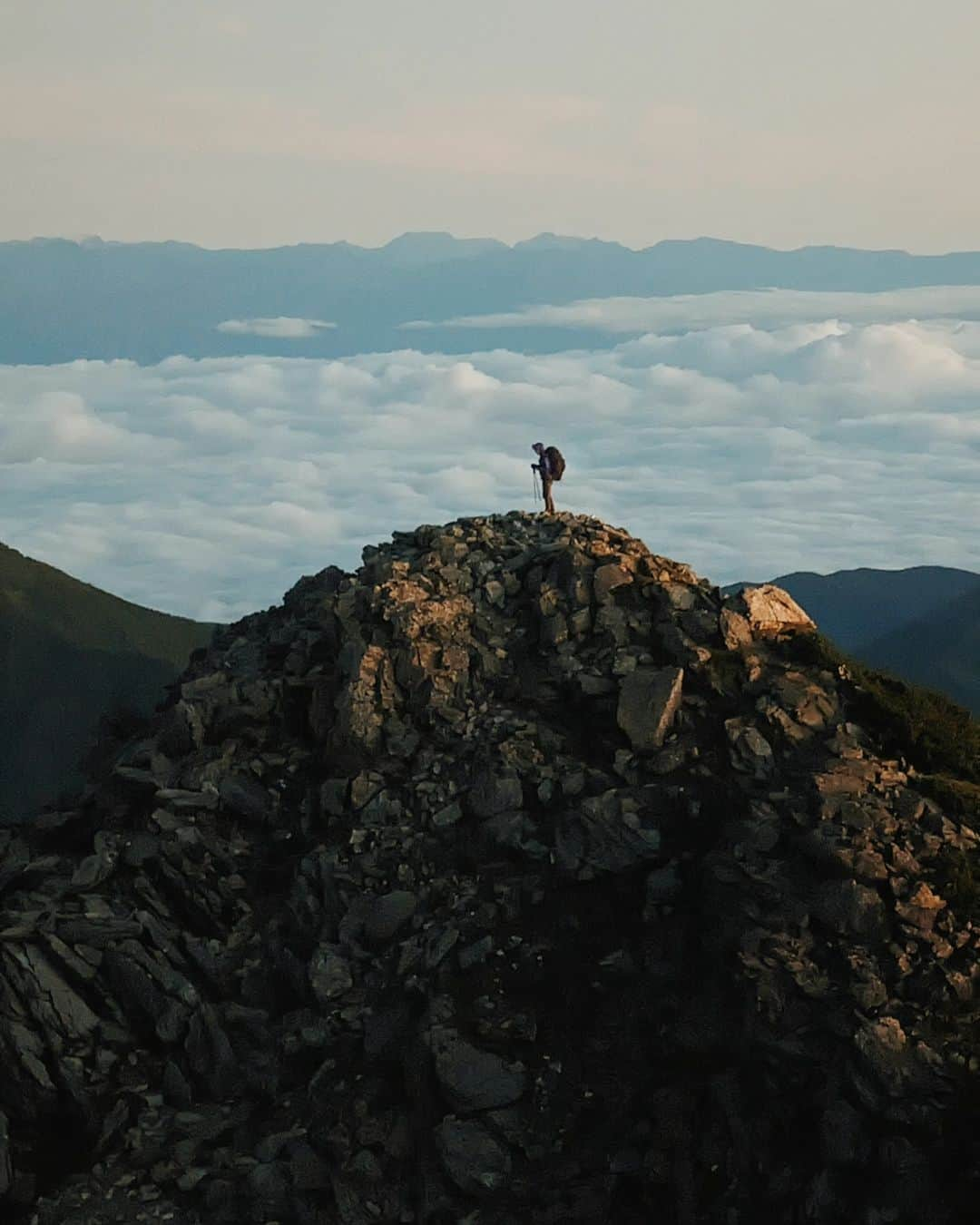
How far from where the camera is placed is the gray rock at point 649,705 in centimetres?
3150

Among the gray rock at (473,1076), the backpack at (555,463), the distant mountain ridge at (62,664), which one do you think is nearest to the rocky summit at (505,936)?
the gray rock at (473,1076)

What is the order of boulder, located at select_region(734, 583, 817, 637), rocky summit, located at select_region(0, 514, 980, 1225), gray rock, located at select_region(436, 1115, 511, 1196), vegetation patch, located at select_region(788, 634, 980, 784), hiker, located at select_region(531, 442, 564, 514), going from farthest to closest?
hiker, located at select_region(531, 442, 564, 514), boulder, located at select_region(734, 583, 817, 637), vegetation patch, located at select_region(788, 634, 980, 784), gray rock, located at select_region(436, 1115, 511, 1196), rocky summit, located at select_region(0, 514, 980, 1225)

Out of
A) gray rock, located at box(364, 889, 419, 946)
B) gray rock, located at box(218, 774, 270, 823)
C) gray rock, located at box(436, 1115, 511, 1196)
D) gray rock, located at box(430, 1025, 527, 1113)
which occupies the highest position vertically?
gray rock, located at box(218, 774, 270, 823)

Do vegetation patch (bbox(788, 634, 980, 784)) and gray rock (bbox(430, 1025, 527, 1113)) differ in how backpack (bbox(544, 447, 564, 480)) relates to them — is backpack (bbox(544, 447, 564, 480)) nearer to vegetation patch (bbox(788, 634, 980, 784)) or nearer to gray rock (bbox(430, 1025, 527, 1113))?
vegetation patch (bbox(788, 634, 980, 784))

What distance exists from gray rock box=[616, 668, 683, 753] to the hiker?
10.7m

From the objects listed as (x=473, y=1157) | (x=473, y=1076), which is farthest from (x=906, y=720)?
(x=473, y=1157)

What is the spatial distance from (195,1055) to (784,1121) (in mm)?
12257

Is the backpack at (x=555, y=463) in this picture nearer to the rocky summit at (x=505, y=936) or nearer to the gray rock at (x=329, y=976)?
the rocky summit at (x=505, y=936)

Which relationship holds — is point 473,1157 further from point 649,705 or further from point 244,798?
point 244,798

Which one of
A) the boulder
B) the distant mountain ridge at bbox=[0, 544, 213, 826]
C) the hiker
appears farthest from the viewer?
the distant mountain ridge at bbox=[0, 544, 213, 826]

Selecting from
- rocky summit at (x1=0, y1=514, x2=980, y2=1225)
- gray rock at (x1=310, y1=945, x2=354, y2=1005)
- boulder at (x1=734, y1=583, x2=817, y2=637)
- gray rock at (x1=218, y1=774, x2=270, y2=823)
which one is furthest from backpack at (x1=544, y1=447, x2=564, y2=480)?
gray rock at (x1=310, y1=945, x2=354, y2=1005)

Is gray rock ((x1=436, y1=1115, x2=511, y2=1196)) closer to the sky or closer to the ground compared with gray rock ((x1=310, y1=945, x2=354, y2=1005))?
closer to the ground

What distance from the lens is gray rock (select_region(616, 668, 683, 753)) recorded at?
31.5 metres

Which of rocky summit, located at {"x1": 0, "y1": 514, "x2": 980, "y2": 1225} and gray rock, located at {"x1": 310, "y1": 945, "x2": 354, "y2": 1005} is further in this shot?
gray rock, located at {"x1": 310, "y1": 945, "x2": 354, "y2": 1005}
